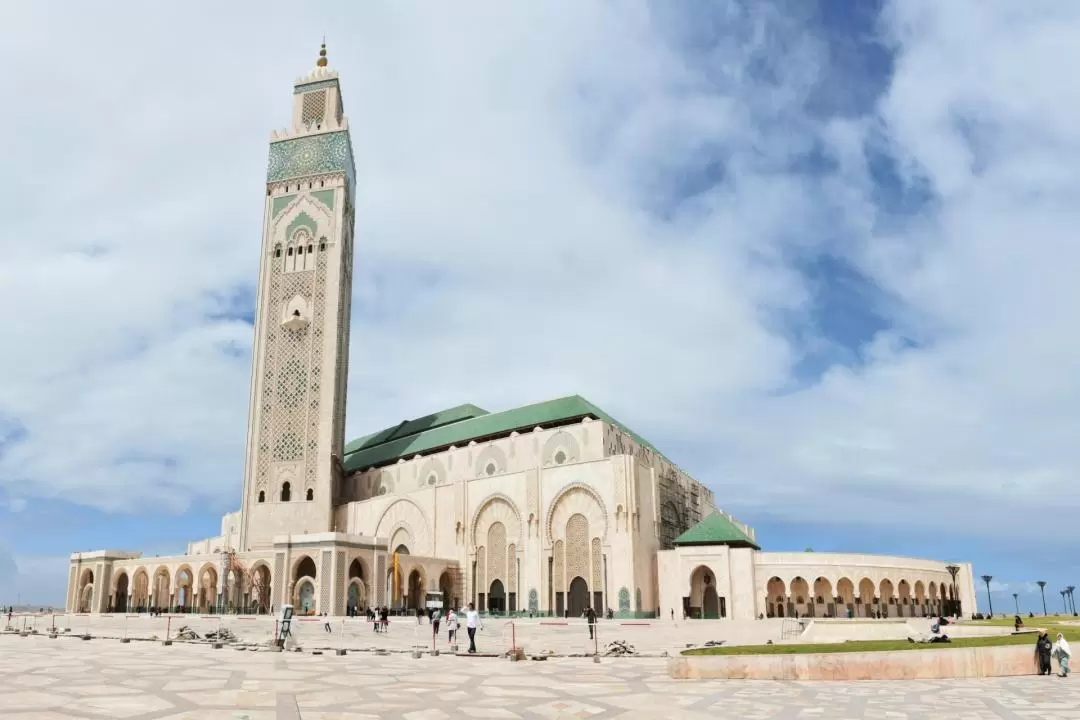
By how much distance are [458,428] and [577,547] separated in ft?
40.2

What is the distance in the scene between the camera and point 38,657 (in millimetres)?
14344

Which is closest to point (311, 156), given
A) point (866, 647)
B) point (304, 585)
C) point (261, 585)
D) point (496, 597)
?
point (261, 585)

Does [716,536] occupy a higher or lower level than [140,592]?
higher

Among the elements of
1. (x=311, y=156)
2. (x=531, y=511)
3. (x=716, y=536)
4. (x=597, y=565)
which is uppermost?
(x=311, y=156)

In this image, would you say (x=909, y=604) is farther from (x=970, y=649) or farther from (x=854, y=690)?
(x=854, y=690)

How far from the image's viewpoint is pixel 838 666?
11617 millimetres

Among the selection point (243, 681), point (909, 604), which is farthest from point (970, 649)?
point (909, 604)

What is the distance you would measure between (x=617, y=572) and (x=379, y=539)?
11726 millimetres

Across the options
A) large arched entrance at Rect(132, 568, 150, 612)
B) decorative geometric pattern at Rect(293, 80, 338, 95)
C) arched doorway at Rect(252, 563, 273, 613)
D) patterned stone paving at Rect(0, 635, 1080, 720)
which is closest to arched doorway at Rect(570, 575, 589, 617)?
arched doorway at Rect(252, 563, 273, 613)

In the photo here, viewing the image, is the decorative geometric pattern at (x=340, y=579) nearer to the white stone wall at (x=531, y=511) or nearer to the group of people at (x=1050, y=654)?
the white stone wall at (x=531, y=511)

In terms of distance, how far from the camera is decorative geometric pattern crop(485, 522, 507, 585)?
39469 millimetres

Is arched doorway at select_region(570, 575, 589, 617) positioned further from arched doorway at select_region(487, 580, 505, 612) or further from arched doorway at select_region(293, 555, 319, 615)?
arched doorway at select_region(293, 555, 319, 615)

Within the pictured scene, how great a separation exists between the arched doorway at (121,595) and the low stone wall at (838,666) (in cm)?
4183

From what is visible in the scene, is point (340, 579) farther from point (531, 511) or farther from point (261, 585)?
point (531, 511)
